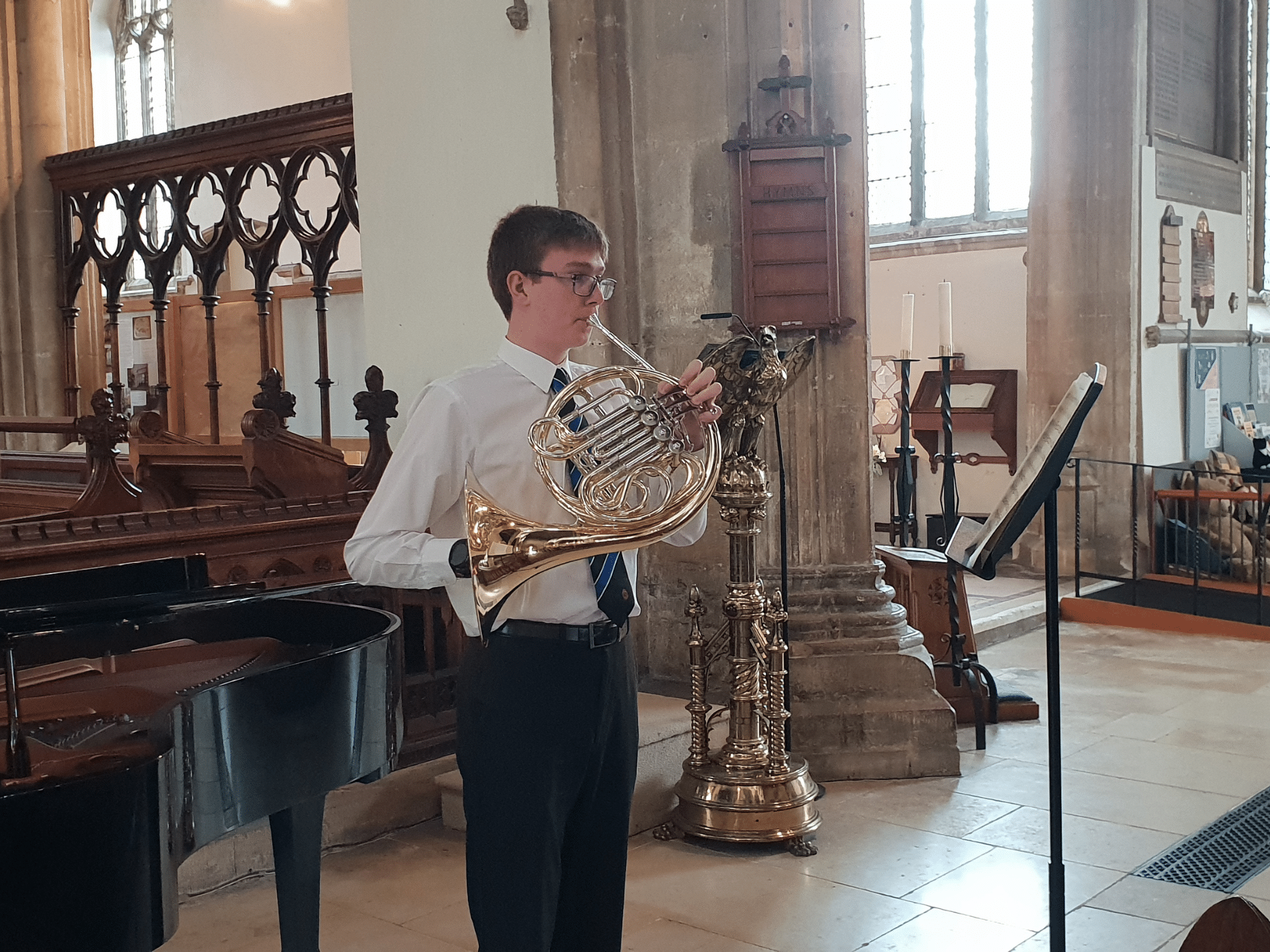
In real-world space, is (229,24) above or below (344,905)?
above

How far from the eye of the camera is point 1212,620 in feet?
23.3

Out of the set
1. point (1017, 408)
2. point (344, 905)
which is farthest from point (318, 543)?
point (1017, 408)

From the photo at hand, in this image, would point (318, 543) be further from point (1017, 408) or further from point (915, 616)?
point (1017, 408)

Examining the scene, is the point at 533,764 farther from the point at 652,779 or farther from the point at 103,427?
the point at 103,427

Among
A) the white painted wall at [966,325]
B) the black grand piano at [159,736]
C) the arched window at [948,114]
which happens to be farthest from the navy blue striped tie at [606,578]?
the arched window at [948,114]

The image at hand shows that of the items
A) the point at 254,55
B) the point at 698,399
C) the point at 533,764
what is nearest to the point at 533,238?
the point at 698,399

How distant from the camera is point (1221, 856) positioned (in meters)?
3.71

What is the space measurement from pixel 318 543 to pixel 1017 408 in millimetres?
6867

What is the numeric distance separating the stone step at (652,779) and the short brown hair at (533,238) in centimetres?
225

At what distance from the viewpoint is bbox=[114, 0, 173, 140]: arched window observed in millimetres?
12617

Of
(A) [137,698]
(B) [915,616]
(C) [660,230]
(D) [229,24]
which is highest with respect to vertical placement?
(D) [229,24]

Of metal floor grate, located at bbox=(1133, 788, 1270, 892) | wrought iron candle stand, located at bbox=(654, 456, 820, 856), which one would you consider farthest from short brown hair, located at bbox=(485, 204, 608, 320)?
metal floor grate, located at bbox=(1133, 788, 1270, 892)

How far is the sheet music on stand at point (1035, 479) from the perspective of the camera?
7.59ft

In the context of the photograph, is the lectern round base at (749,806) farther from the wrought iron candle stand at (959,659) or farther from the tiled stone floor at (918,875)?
the wrought iron candle stand at (959,659)
